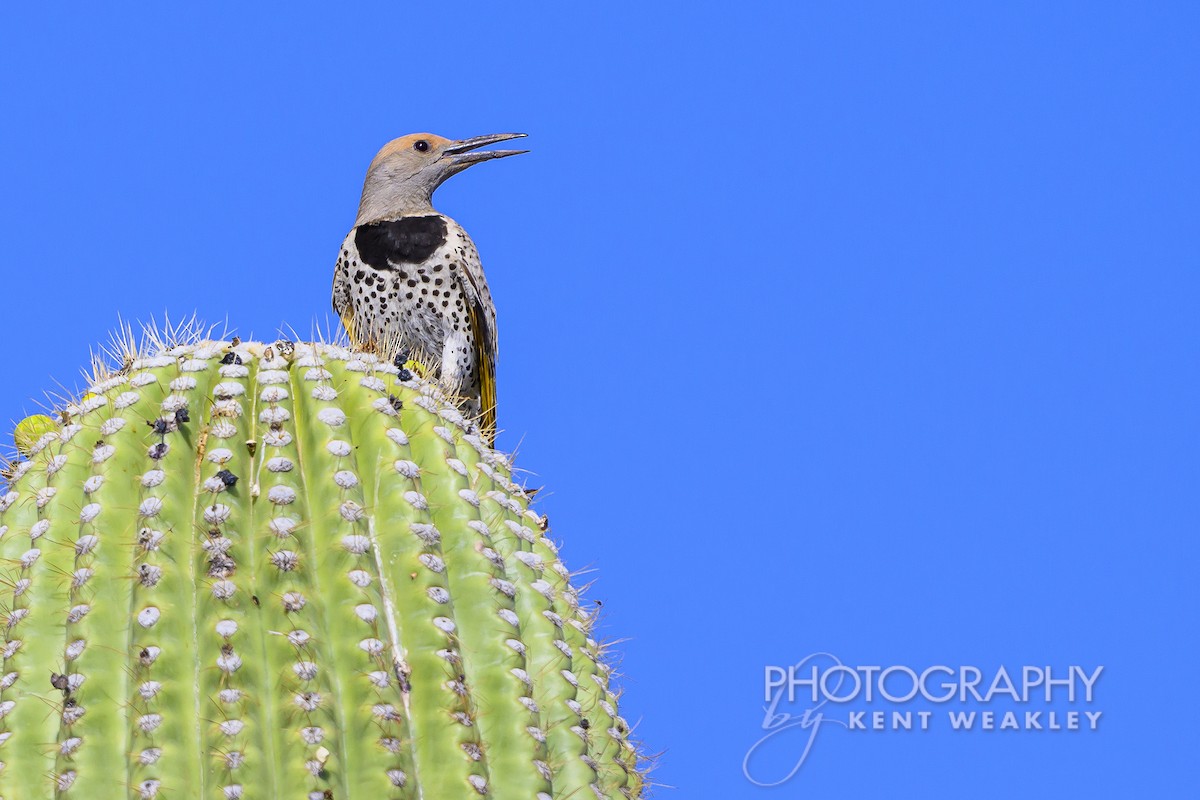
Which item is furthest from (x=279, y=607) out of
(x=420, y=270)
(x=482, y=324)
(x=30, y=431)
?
(x=482, y=324)

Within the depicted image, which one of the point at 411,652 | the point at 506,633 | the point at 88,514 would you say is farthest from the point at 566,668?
the point at 88,514

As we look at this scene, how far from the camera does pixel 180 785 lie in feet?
9.81

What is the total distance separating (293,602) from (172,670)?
0.28 metres

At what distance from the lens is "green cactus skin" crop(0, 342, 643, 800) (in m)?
3.06

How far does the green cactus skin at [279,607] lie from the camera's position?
10.1 feet

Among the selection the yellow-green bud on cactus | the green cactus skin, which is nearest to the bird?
the yellow-green bud on cactus

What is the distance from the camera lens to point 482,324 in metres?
8.13

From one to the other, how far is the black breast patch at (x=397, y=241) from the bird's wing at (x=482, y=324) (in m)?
0.22

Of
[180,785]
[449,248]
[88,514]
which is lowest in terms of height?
[180,785]

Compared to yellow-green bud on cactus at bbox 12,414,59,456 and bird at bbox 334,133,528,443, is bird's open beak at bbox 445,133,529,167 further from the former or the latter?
yellow-green bud on cactus at bbox 12,414,59,456

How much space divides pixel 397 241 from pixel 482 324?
0.63 m

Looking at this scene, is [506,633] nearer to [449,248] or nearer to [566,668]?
[566,668]

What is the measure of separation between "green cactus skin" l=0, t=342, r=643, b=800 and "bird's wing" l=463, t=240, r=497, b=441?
427cm

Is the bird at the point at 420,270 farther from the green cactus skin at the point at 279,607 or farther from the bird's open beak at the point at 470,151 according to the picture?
the green cactus skin at the point at 279,607
